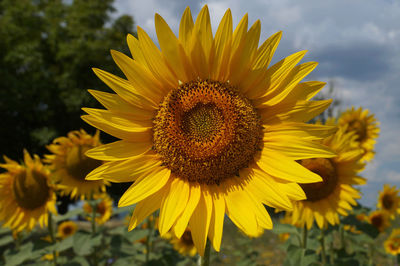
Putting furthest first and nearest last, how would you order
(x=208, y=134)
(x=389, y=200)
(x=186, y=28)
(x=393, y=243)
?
(x=393, y=243)
(x=389, y=200)
(x=208, y=134)
(x=186, y=28)

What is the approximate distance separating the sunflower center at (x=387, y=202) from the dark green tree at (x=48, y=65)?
50.6ft

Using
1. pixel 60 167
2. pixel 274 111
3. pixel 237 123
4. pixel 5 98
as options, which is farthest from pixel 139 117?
pixel 5 98

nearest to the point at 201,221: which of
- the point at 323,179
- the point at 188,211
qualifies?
the point at 188,211

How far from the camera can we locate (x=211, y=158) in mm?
1916

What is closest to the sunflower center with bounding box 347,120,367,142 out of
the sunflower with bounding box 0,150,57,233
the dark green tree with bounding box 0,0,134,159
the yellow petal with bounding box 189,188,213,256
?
the yellow petal with bounding box 189,188,213,256

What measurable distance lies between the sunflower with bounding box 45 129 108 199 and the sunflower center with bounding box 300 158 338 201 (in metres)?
2.88

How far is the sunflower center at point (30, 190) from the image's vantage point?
424 centimetres

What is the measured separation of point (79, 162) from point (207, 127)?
3137 millimetres

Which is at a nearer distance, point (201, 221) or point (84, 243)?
point (201, 221)

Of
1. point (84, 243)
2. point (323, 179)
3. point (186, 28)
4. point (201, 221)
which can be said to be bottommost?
point (84, 243)

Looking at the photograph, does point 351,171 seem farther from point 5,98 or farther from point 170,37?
point 5,98

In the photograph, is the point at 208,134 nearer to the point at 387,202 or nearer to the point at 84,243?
the point at 84,243

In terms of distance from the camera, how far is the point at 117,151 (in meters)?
1.86

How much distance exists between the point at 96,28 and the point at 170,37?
23701mm
